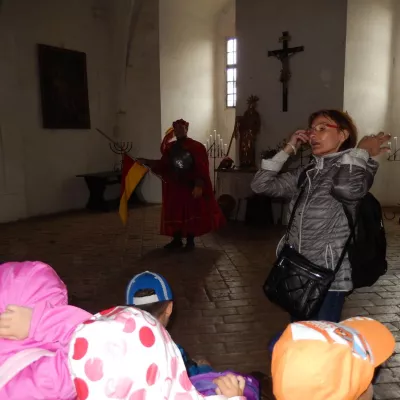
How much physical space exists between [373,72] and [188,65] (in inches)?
175

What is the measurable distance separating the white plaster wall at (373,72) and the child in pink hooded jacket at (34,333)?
7.56 m


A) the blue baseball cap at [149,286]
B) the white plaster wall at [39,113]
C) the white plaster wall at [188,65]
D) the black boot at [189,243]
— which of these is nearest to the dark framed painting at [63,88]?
the white plaster wall at [39,113]

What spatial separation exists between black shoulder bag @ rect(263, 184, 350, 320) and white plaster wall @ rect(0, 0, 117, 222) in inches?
287

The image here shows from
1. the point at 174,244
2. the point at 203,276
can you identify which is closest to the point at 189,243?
the point at 174,244

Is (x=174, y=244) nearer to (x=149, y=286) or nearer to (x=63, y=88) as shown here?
(x=149, y=286)

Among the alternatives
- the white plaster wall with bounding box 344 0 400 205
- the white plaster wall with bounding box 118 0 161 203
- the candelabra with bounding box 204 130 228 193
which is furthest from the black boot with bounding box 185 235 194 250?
the candelabra with bounding box 204 130 228 193

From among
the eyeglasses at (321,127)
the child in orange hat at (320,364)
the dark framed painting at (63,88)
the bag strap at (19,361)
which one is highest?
the dark framed painting at (63,88)

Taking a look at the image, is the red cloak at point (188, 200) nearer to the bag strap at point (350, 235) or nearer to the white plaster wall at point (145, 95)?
the bag strap at point (350, 235)

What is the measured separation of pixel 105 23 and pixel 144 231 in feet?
18.2

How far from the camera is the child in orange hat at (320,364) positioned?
111 centimetres

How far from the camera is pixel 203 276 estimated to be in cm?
486

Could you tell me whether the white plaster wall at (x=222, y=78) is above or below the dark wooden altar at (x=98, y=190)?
above

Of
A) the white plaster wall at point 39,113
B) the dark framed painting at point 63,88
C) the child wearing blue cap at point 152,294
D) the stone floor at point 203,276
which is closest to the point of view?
the child wearing blue cap at point 152,294

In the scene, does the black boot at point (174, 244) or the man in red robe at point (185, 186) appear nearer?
the man in red robe at point (185, 186)
